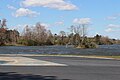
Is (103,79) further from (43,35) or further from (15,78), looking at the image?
(43,35)

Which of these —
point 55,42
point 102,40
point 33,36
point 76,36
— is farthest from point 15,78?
point 102,40

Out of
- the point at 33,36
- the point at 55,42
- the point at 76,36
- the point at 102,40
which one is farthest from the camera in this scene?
the point at 102,40

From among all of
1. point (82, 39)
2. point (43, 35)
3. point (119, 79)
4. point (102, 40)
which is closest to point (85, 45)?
point (82, 39)

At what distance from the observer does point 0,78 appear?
1558 centimetres

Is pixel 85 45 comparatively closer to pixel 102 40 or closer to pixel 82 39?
pixel 82 39

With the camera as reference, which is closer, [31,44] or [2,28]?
[2,28]

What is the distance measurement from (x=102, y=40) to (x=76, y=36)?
5574cm

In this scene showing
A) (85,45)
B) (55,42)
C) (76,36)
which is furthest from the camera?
(55,42)

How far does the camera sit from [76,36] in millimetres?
137000

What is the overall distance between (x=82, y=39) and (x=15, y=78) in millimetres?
107420

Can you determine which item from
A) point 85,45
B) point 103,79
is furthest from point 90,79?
point 85,45

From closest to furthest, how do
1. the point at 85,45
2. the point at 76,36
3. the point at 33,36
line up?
the point at 85,45, the point at 76,36, the point at 33,36

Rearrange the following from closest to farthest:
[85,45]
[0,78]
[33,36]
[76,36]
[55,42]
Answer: [0,78], [85,45], [76,36], [33,36], [55,42]

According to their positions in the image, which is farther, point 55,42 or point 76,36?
point 55,42
